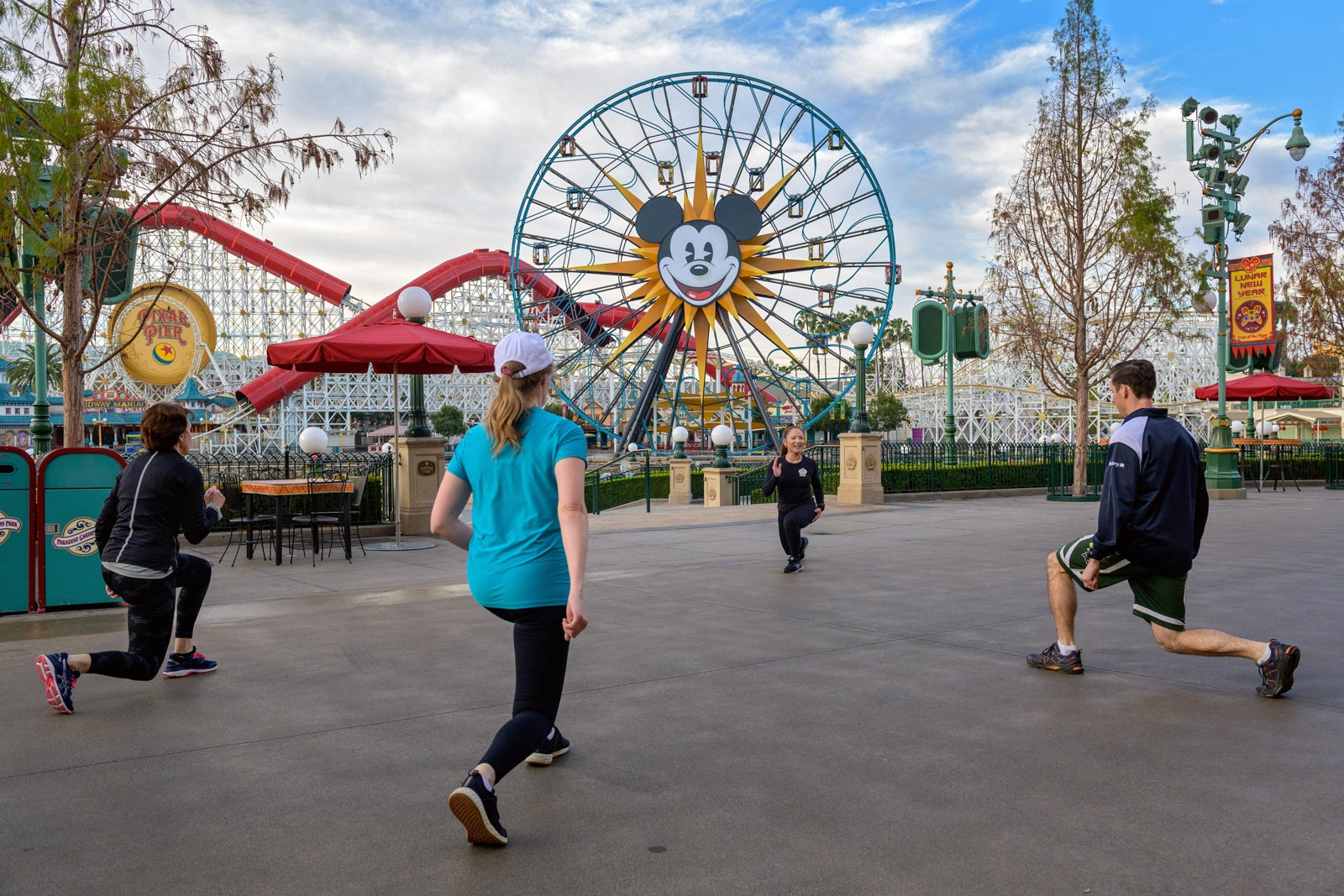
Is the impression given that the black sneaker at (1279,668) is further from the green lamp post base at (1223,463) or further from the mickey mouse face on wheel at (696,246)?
the mickey mouse face on wheel at (696,246)

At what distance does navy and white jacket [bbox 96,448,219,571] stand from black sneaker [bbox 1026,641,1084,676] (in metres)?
4.48

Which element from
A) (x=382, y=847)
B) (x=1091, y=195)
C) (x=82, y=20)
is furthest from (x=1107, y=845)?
(x=1091, y=195)

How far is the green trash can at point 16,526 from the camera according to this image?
23.7 feet

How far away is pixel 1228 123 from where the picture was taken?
68.3ft

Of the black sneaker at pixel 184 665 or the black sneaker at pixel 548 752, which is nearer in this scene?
the black sneaker at pixel 548 752

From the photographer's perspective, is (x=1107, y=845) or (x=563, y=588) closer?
(x=1107, y=845)

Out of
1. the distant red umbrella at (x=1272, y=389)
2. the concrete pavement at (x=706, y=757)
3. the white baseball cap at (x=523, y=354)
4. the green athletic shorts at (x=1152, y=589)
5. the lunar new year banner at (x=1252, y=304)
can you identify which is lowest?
the concrete pavement at (x=706, y=757)

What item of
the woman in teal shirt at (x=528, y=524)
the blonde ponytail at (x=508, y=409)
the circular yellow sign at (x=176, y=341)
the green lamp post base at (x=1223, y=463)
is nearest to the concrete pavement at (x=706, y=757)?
the woman in teal shirt at (x=528, y=524)

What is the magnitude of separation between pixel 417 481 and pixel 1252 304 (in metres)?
18.6

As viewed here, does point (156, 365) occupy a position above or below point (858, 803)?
above

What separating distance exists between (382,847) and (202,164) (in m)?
8.28

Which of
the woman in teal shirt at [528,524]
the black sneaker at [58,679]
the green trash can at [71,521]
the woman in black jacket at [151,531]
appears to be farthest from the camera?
the green trash can at [71,521]

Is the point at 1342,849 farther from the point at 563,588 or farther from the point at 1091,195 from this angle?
the point at 1091,195

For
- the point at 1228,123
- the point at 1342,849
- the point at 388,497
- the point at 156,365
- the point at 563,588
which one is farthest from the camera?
the point at 156,365
